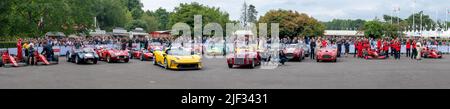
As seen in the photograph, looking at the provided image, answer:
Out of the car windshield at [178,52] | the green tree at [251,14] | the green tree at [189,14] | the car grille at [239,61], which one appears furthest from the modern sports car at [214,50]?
the green tree at [251,14]

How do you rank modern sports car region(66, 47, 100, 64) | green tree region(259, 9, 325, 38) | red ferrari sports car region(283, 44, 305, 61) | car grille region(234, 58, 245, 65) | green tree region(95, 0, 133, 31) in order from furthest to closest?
green tree region(95, 0, 133, 31)
green tree region(259, 9, 325, 38)
red ferrari sports car region(283, 44, 305, 61)
modern sports car region(66, 47, 100, 64)
car grille region(234, 58, 245, 65)

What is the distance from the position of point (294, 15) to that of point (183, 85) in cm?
4949

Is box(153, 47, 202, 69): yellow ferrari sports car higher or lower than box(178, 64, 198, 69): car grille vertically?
higher

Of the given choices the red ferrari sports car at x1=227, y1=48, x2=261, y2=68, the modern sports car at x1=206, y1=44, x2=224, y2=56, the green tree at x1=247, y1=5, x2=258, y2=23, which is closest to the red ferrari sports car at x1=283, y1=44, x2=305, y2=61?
the red ferrari sports car at x1=227, y1=48, x2=261, y2=68

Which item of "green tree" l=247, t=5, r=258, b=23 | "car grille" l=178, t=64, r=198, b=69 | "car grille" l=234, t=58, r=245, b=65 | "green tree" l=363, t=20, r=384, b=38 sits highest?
"green tree" l=247, t=5, r=258, b=23

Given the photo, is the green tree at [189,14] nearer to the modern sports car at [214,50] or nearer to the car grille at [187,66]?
the modern sports car at [214,50]

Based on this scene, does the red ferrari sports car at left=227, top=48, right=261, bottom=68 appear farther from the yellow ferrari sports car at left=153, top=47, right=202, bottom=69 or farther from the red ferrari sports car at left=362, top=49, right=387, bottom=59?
the red ferrari sports car at left=362, top=49, right=387, bottom=59

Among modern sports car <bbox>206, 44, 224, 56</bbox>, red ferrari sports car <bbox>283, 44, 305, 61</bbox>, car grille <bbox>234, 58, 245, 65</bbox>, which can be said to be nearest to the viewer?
car grille <bbox>234, 58, 245, 65</bbox>

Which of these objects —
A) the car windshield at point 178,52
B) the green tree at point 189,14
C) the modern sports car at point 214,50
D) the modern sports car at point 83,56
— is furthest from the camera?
the green tree at point 189,14

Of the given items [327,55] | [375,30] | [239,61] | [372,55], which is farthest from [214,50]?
[375,30]

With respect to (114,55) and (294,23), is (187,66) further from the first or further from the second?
(294,23)

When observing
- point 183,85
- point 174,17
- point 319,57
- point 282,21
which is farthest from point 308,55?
point 174,17

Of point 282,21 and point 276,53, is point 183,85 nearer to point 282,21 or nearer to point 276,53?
point 276,53

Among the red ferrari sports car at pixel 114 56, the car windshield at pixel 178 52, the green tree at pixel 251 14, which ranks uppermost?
the green tree at pixel 251 14
